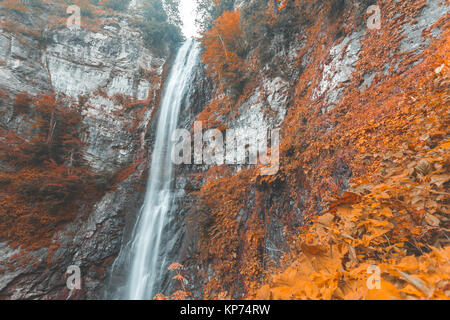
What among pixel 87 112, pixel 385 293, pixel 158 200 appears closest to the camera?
pixel 385 293

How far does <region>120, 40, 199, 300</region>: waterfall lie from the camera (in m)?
7.59

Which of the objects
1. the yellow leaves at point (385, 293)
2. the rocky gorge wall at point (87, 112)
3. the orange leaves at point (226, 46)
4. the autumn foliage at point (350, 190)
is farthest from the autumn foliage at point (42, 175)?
the yellow leaves at point (385, 293)

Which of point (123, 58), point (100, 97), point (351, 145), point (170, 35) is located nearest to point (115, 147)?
point (100, 97)

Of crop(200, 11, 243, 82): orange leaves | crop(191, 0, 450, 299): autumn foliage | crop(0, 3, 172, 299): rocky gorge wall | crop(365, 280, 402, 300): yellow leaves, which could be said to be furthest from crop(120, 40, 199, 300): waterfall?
crop(365, 280, 402, 300): yellow leaves

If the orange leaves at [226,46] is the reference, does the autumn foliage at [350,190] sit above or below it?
below

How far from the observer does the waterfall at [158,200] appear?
7594 millimetres

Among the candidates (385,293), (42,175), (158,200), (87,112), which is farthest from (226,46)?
(42,175)

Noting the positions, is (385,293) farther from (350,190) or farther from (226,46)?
(226,46)

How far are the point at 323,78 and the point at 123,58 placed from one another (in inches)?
634

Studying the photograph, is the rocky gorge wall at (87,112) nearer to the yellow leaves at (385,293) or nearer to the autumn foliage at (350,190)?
the autumn foliage at (350,190)

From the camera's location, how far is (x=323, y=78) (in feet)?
16.7

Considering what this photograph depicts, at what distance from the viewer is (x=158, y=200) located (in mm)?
9852

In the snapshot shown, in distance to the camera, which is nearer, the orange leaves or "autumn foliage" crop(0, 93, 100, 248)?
"autumn foliage" crop(0, 93, 100, 248)

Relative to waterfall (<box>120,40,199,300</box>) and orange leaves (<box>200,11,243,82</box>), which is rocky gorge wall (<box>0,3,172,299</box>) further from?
orange leaves (<box>200,11,243,82</box>)
